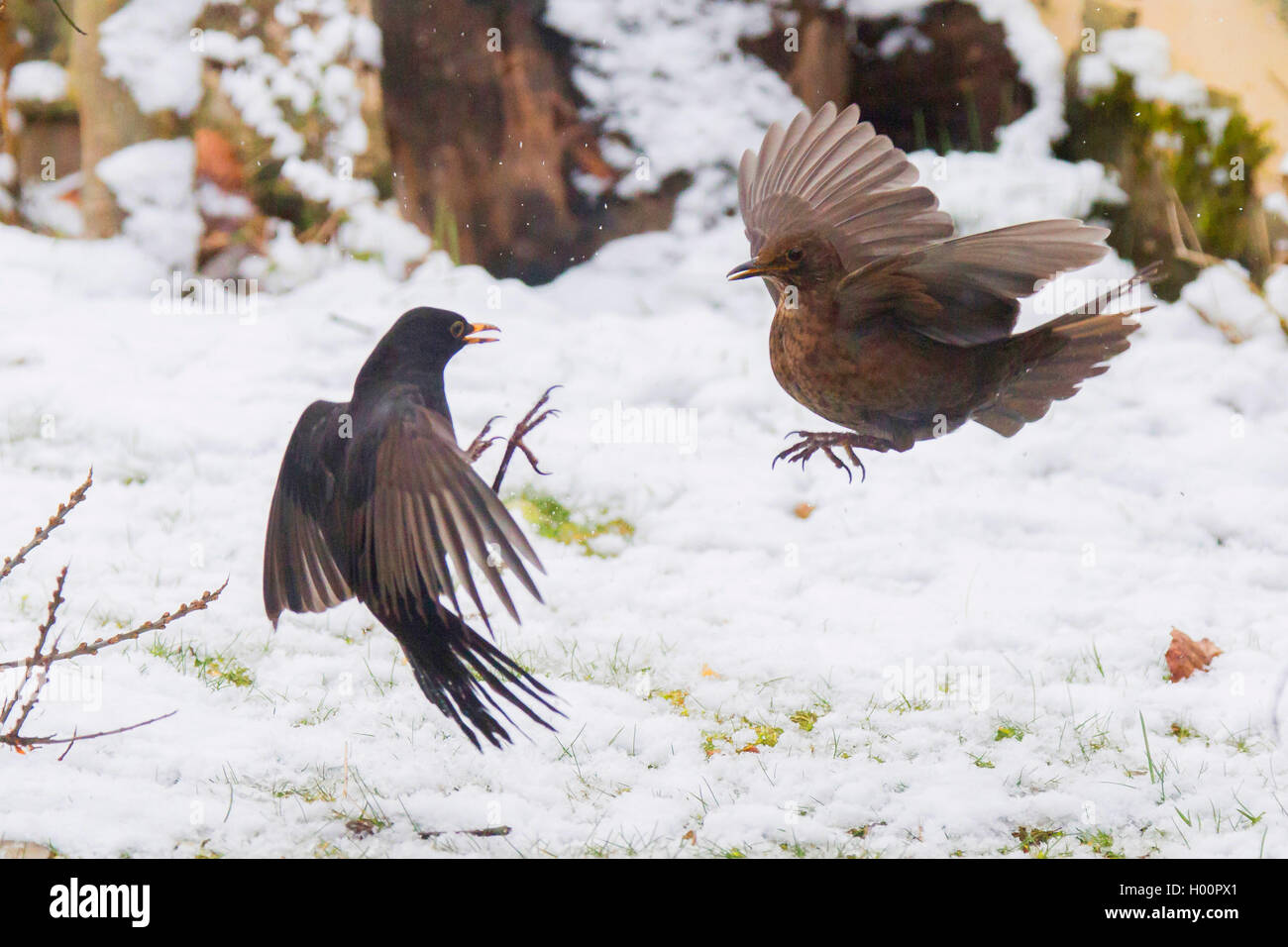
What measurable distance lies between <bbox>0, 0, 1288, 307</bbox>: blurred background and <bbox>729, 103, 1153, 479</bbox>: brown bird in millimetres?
3039

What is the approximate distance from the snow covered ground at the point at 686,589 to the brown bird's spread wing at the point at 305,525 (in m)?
0.42

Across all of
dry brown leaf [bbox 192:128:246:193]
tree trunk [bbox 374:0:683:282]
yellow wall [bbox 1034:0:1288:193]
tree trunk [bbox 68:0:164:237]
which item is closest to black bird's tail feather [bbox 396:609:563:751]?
tree trunk [bbox 374:0:683:282]

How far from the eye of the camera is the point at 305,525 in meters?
2.04

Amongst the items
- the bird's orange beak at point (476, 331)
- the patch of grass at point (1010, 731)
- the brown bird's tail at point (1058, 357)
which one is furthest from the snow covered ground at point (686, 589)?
the bird's orange beak at point (476, 331)

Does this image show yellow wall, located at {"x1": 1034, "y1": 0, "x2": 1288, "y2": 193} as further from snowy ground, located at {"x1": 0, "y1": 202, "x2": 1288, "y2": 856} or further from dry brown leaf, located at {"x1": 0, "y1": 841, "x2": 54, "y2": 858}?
dry brown leaf, located at {"x1": 0, "y1": 841, "x2": 54, "y2": 858}

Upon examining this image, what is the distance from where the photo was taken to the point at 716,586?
3270 mm

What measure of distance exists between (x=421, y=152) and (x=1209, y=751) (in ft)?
12.7

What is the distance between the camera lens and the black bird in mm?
1605

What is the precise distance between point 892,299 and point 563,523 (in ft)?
5.74

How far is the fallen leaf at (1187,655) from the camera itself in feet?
9.45

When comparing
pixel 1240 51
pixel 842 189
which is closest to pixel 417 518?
pixel 842 189

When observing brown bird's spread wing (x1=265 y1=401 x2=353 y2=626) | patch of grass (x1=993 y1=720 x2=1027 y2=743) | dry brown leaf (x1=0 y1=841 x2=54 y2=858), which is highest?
brown bird's spread wing (x1=265 y1=401 x2=353 y2=626)
